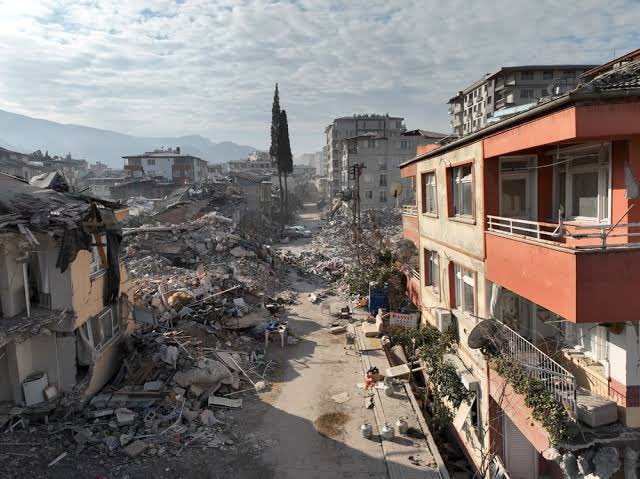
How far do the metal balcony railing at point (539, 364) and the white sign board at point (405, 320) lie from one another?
6.94m

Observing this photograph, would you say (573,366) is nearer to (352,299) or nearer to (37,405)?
(37,405)

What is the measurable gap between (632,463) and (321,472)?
20.4 feet

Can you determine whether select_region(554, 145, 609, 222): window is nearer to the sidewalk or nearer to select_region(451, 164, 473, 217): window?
select_region(451, 164, 473, 217): window

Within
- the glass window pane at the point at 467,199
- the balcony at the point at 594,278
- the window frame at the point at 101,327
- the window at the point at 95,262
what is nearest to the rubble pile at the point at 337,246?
the glass window pane at the point at 467,199

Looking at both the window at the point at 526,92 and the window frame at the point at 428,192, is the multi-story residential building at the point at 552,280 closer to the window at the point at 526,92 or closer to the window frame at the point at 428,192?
the window frame at the point at 428,192

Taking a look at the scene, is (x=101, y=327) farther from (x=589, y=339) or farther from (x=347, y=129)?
(x=347, y=129)

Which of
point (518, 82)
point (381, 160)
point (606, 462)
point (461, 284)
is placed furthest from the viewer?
point (381, 160)

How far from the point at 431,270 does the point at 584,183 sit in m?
8.49

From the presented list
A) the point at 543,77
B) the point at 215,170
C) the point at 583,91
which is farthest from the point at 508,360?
the point at 215,170

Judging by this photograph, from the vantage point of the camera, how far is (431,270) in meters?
16.9

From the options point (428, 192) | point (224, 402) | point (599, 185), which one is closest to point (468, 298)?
point (428, 192)

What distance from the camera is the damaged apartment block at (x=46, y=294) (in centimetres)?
1052

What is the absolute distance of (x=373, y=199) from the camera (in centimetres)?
6469

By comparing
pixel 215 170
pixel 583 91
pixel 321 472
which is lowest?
pixel 321 472
